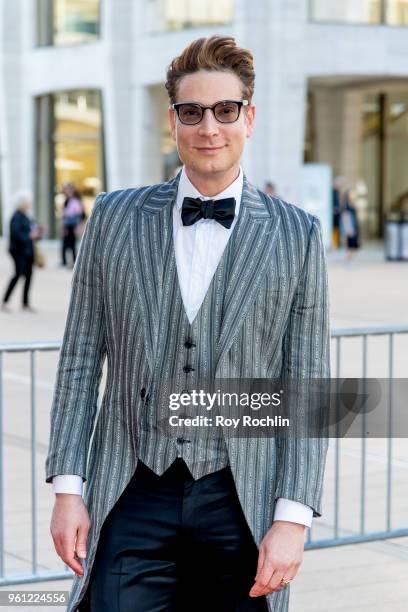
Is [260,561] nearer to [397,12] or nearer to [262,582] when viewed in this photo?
[262,582]

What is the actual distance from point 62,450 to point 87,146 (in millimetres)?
37826

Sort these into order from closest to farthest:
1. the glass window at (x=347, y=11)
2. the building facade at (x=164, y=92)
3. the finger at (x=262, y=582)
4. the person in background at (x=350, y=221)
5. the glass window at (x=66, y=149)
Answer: the finger at (x=262, y=582) → the person in background at (x=350, y=221) → the building facade at (x=164, y=92) → the glass window at (x=347, y=11) → the glass window at (x=66, y=149)

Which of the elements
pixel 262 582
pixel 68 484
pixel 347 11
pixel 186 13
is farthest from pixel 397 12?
pixel 262 582

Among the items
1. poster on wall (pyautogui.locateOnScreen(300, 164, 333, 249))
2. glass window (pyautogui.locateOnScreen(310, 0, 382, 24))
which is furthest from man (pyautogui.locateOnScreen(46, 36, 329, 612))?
glass window (pyautogui.locateOnScreen(310, 0, 382, 24))

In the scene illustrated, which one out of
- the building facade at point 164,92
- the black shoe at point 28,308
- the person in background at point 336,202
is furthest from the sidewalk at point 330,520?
the building facade at point 164,92

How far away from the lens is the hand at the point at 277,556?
8.77 ft

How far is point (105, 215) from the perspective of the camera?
2916 mm

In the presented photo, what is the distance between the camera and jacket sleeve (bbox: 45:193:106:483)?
9.38 feet

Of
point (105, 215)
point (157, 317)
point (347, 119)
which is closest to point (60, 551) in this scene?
point (157, 317)

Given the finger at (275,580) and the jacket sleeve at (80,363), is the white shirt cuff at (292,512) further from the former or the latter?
the jacket sleeve at (80,363)

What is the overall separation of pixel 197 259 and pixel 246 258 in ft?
0.38

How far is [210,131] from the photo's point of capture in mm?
2756

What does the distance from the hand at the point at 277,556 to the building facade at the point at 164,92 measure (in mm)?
30800

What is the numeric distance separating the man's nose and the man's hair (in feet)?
0.30
